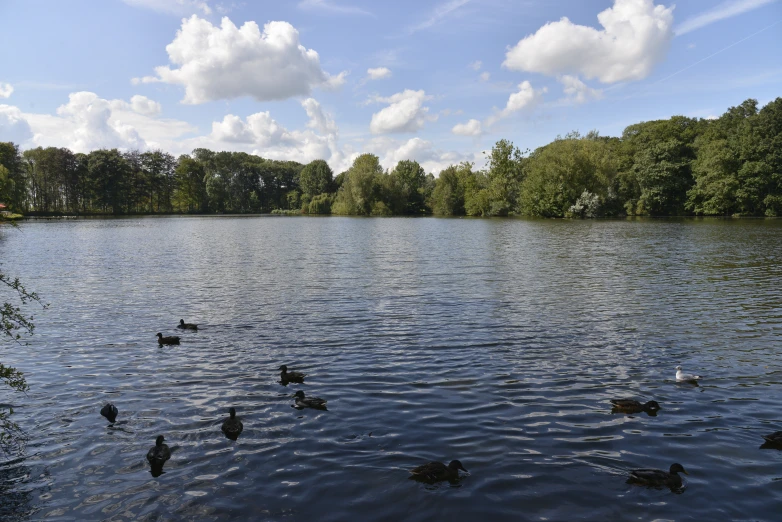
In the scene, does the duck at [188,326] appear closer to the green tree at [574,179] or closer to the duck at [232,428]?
the duck at [232,428]

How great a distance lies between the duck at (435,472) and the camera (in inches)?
324

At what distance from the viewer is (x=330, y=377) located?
13.2 meters

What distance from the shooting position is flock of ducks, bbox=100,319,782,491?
8.09 meters

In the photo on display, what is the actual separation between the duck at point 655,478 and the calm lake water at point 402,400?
0.49 feet

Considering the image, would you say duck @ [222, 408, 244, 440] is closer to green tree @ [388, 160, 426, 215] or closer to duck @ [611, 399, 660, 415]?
duck @ [611, 399, 660, 415]

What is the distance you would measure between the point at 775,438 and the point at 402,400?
24.2 ft

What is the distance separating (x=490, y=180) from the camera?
129 meters

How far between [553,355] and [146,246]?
153ft

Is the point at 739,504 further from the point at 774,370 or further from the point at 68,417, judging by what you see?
the point at 68,417

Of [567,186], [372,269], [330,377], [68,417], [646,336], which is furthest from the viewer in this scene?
[567,186]

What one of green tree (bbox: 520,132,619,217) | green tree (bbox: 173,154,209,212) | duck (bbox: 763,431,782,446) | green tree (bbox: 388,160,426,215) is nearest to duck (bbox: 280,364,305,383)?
duck (bbox: 763,431,782,446)

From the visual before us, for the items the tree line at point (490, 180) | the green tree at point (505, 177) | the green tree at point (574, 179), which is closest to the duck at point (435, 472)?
the tree line at point (490, 180)

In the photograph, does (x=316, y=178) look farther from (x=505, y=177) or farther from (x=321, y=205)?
(x=505, y=177)

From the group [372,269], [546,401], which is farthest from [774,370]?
[372,269]
